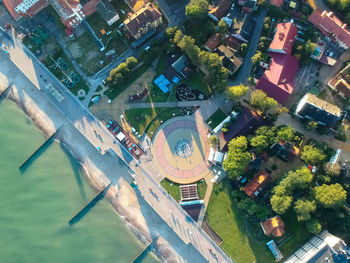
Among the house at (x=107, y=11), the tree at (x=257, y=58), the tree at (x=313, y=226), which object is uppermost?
the house at (x=107, y=11)

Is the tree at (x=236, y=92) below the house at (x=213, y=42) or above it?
below

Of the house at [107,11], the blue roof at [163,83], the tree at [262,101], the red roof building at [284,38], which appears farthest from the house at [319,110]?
the house at [107,11]

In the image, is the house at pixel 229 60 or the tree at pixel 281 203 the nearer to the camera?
the tree at pixel 281 203

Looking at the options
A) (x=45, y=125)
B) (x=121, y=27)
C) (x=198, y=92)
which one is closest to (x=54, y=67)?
(x=45, y=125)

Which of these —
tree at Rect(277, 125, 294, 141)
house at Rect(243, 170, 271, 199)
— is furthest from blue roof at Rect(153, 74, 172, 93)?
house at Rect(243, 170, 271, 199)

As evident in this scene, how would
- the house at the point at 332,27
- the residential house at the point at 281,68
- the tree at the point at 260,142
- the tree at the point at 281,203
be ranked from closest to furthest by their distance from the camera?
the tree at the point at 281,203
the tree at the point at 260,142
the residential house at the point at 281,68
the house at the point at 332,27

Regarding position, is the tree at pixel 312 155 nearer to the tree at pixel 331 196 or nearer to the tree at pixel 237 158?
the tree at pixel 331 196

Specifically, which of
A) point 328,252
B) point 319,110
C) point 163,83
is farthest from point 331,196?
point 163,83

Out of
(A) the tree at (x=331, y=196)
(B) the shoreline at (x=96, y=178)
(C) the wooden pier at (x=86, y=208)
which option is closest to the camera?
(A) the tree at (x=331, y=196)
